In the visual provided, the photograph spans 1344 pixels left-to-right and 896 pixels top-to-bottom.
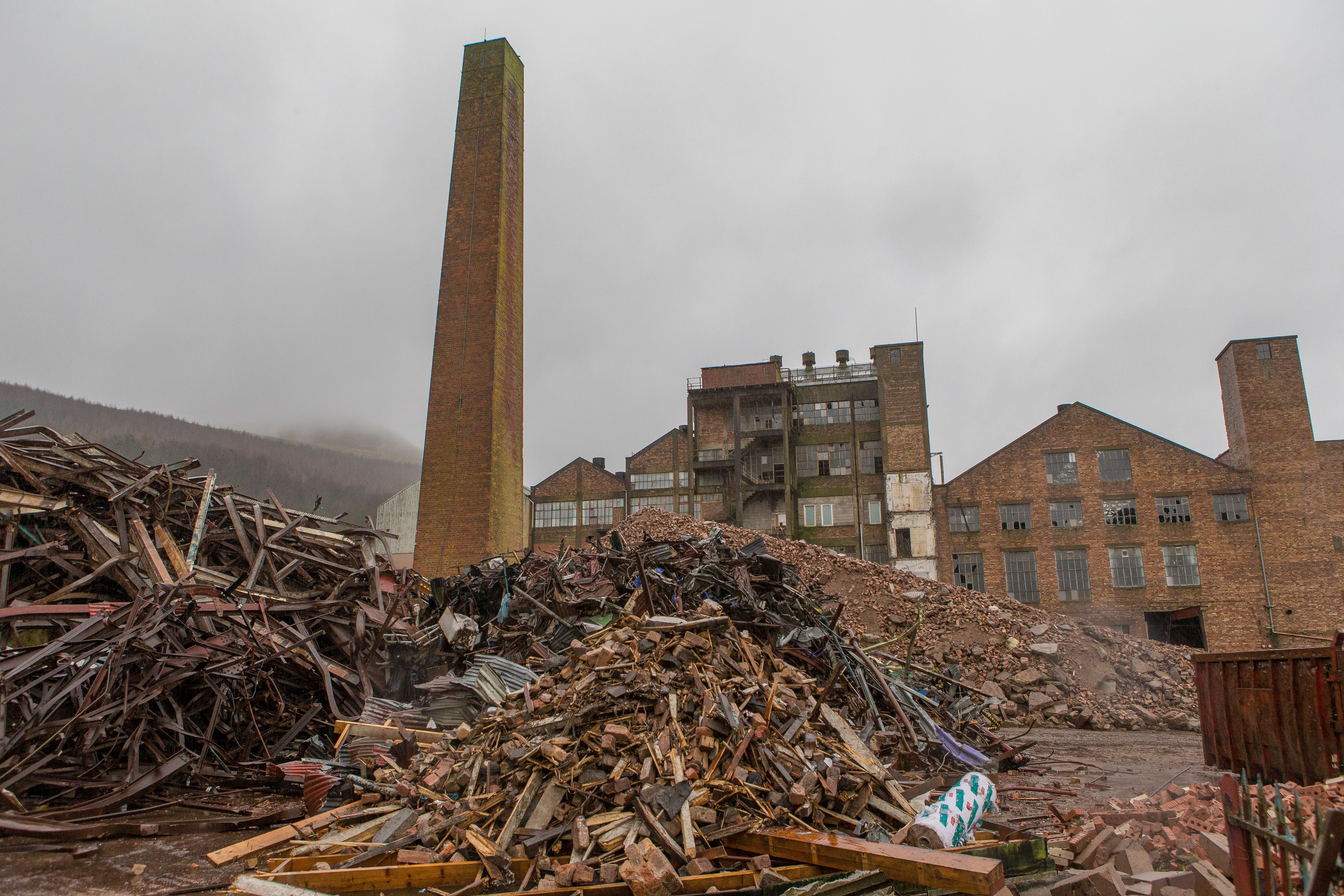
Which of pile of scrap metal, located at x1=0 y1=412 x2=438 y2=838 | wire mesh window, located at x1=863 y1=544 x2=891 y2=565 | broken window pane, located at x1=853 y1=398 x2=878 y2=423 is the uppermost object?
broken window pane, located at x1=853 y1=398 x2=878 y2=423

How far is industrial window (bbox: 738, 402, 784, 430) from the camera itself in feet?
136

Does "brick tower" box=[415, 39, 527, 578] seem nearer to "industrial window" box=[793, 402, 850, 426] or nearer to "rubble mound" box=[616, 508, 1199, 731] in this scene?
"rubble mound" box=[616, 508, 1199, 731]

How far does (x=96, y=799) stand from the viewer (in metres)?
5.88

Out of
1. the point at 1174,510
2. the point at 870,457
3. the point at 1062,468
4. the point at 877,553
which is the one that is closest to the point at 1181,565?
the point at 1174,510

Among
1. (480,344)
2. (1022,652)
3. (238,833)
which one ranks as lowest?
(238,833)

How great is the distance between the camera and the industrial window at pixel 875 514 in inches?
1528

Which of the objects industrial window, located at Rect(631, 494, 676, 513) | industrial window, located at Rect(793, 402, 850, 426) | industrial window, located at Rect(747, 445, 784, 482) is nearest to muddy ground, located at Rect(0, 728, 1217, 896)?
industrial window, located at Rect(747, 445, 784, 482)

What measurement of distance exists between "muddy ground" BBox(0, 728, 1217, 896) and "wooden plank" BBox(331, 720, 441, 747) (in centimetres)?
154

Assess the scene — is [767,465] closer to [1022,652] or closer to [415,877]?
[1022,652]

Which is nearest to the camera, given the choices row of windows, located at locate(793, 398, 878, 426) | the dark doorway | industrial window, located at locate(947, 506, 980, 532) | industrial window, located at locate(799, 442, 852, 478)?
the dark doorway

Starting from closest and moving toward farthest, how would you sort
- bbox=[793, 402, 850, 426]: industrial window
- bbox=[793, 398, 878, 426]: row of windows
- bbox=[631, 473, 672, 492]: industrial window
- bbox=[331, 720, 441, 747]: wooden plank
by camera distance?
bbox=[331, 720, 441, 747]: wooden plank → bbox=[793, 398, 878, 426]: row of windows → bbox=[793, 402, 850, 426]: industrial window → bbox=[631, 473, 672, 492]: industrial window

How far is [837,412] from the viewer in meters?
41.2

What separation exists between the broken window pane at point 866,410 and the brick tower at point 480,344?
23.6 meters

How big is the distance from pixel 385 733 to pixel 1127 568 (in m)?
36.0
